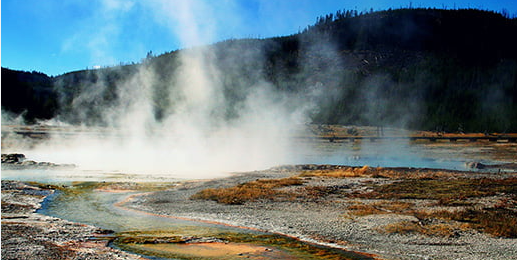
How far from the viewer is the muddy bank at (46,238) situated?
407 inches

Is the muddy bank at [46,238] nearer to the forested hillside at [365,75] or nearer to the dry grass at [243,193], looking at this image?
the dry grass at [243,193]

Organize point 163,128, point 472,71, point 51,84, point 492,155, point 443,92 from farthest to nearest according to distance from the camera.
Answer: point 51,84
point 472,71
point 443,92
point 163,128
point 492,155

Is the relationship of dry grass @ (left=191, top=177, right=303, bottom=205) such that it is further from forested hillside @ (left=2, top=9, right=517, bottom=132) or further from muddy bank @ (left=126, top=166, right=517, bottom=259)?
forested hillside @ (left=2, top=9, right=517, bottom=132)

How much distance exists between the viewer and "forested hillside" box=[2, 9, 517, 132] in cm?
9800

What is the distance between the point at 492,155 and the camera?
42.1m

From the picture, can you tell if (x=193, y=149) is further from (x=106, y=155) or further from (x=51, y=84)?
(x=51, y=84)

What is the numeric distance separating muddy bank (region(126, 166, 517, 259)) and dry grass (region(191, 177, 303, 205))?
1.27 ft

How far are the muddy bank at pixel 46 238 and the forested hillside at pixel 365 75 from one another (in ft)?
245

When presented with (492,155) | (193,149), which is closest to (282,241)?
(492,155)

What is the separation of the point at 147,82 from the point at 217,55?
2897 centimetres

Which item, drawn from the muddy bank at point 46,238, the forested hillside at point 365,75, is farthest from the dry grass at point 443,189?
the forested hillside at point 365,75

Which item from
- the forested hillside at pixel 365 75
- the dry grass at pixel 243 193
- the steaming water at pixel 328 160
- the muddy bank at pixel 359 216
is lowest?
the muddy bank at pixel 359 216

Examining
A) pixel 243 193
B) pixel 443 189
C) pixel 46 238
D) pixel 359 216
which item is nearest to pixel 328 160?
pixel 443 189

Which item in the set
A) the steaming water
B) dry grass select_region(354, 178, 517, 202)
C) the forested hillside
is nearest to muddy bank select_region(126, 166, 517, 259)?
dry grass select_region(354, 178, 517, 202)
